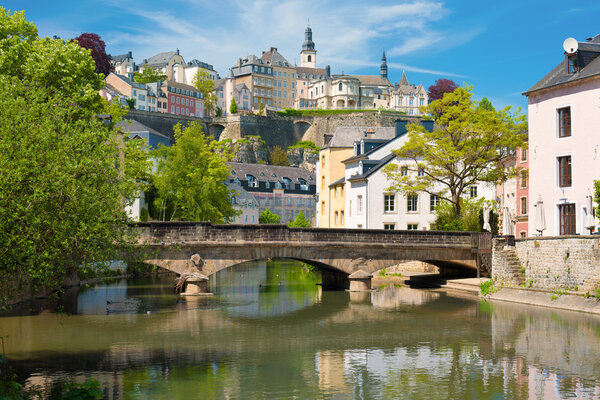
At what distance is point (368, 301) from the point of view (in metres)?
Answer: 36.8

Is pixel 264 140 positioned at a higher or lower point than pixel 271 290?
higher

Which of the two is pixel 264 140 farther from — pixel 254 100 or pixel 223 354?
pixel 223 354

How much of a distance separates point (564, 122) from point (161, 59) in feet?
471

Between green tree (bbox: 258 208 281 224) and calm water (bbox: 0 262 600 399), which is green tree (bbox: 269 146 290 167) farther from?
calm water (bbox: 0 262 600 399)

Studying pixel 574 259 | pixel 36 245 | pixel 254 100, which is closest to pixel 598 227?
pixel 574 259

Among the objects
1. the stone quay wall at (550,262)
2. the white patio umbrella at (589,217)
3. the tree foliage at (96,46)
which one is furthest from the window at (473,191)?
the tree foliage at (96,46)

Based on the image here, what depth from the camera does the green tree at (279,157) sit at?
125312 millimetres

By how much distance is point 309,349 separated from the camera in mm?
23766

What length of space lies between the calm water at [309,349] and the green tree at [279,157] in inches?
3473

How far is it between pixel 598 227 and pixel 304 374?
68.9 ft

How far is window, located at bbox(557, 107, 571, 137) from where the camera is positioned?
36969mm

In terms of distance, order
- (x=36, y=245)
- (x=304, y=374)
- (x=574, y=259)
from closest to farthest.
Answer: (x=36, y=245), (x=304, y=374), (x=574, y=259)

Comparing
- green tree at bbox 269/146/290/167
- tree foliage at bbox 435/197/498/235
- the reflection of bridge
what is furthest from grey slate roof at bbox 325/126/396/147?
green tree at bbox 269/146/290/167

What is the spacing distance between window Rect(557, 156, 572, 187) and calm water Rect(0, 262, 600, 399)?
7.16 meters
